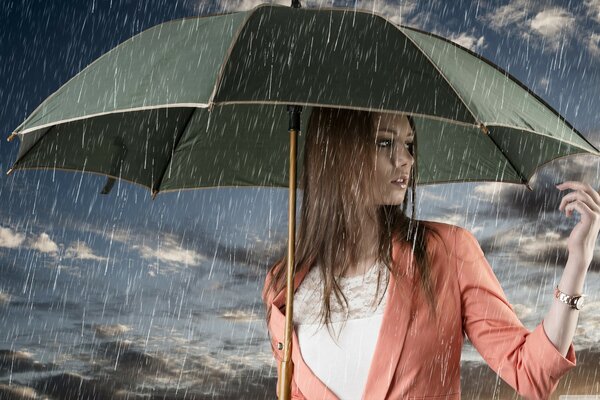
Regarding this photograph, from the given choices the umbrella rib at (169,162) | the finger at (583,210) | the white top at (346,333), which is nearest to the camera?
the finger at (583,210)

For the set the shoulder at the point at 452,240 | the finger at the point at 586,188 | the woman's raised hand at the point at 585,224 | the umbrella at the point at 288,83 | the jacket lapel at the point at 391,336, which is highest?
the umbrella at the point at 288,83

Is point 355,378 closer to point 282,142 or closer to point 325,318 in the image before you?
point 325,318

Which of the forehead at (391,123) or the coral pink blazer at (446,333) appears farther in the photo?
the forehead at (391,123)

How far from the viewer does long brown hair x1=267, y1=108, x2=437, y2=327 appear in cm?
307

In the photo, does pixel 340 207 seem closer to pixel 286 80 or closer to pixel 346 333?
pixel 346 333

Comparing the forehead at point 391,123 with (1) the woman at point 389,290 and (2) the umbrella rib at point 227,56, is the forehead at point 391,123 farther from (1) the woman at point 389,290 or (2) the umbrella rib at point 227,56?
(2) the umbrella rib at point 227,56

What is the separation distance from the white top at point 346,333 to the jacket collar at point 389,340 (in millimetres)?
38

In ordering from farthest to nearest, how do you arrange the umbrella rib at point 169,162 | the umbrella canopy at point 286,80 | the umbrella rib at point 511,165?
the umbrella rib at point 169,162 < the umbrella rib at point 511,165 < the umbrella canopy at point 286,80

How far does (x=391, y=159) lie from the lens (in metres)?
3.04

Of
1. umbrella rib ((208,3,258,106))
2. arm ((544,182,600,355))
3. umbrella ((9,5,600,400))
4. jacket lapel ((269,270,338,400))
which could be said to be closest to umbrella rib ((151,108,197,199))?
umbrella ((9,5,600,400))

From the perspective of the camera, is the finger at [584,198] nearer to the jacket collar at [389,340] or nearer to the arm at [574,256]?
the arm at [574,256]

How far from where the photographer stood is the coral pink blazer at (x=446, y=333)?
276cm

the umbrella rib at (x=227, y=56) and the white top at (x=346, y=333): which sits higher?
the umbrella rib at (x=227, y=56)

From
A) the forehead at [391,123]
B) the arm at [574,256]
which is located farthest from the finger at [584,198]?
the forehead at [391,123]
